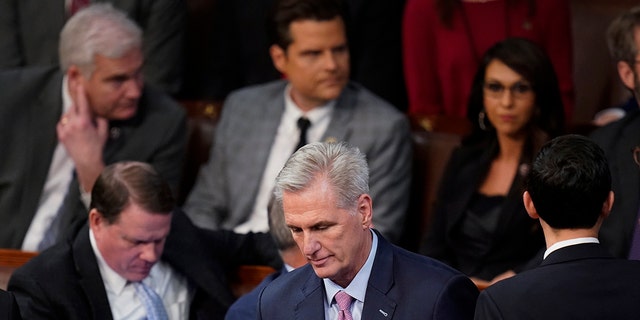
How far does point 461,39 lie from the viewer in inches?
208

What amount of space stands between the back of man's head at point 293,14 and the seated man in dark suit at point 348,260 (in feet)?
6.22

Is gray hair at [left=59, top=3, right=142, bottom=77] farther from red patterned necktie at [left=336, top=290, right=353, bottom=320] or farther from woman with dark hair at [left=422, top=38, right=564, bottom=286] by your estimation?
red patterned necktie at [left=336, top=290, right=353, bottom=320]

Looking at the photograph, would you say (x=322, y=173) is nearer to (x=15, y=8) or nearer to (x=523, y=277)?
(x=523, y=277)

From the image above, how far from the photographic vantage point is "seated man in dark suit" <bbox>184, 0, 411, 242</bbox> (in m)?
4.85

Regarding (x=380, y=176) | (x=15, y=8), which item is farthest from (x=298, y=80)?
(x=15, y=8)

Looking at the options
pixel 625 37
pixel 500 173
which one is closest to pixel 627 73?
pixel 625 37

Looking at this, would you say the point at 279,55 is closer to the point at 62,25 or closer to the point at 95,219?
the point at 62,25

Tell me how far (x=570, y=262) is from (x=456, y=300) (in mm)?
295

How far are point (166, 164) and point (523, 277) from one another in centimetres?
224

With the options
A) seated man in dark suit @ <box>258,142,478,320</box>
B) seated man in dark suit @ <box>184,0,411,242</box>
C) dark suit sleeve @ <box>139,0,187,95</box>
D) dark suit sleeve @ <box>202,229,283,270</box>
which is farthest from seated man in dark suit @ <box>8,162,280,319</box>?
dark suit sleeve @ <box>139,0,187,95</box>

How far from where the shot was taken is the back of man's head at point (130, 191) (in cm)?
390

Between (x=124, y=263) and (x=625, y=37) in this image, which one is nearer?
(x=124, y=263)

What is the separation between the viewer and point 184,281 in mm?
4172

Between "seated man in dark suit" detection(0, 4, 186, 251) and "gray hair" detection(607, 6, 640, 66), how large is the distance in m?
1.61
